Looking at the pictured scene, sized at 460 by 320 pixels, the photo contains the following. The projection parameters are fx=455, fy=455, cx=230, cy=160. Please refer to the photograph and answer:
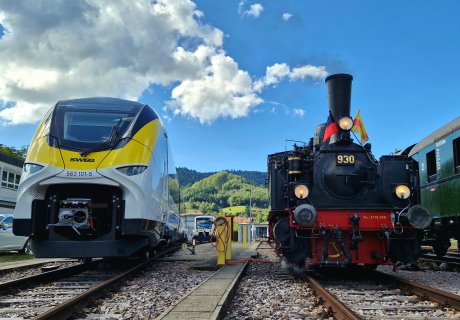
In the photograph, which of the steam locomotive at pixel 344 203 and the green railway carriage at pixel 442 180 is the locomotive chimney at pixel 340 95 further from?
the green railway carriage at pixel 442 180

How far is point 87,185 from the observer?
8.69m

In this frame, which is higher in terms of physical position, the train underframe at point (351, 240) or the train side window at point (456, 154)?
the train side window at point (456, 154)

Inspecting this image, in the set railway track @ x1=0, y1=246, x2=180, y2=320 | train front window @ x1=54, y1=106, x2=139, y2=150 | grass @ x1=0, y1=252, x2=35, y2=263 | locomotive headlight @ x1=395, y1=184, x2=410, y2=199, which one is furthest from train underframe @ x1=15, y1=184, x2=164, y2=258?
grass @ x1=0, y1=252, x2=35, y2=263

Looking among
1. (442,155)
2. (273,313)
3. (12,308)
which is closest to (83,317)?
(12,308)

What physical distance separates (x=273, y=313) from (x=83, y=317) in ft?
7.71

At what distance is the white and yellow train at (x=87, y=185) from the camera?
8.20m

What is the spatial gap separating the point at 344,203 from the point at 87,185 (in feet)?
16.5

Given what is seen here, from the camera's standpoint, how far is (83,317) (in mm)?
5527

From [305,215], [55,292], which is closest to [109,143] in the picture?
[55,292]

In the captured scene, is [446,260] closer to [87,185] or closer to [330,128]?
[330,128]

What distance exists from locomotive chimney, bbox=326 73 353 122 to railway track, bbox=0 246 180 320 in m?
5.42

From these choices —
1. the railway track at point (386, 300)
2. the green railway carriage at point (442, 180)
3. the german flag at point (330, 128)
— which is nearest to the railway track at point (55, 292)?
the railway track at point (386, 300)

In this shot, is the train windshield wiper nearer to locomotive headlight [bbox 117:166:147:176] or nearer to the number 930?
locomotive headlight [bbox 117:166:147:176]

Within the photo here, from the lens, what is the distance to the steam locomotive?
8.34 meters
